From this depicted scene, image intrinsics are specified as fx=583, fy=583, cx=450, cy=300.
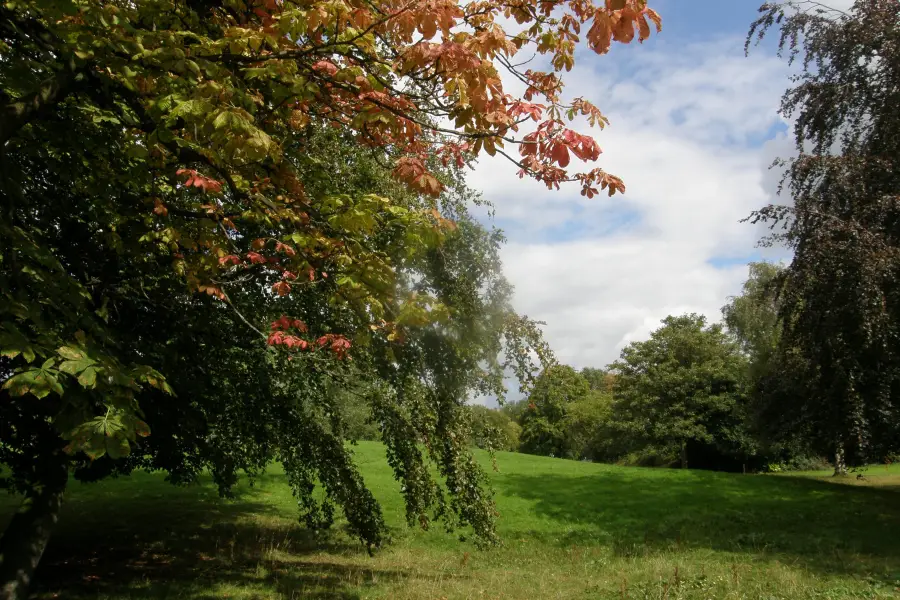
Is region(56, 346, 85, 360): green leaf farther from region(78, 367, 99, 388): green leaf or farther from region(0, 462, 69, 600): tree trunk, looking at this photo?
region(0, 462, 69, 600): tree trunk

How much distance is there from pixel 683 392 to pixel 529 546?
27.4 m

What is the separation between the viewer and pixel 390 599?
913 centimetres

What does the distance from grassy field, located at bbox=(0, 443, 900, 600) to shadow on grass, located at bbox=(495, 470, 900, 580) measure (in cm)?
7

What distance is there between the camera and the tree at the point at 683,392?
38.6m

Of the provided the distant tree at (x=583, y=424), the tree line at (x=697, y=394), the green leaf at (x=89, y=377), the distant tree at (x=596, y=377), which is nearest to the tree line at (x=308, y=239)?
the green leaf at (x=89, y=377)

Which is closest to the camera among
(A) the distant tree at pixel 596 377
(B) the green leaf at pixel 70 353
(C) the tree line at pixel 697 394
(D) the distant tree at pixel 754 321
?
(B) the green leaf at pixel 70 353

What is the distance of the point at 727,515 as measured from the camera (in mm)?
18703

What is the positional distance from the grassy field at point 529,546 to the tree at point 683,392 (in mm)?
14096

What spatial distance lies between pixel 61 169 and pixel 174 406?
15.6 feet

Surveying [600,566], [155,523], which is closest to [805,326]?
[600,566]

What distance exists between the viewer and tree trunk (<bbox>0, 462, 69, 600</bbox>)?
27.7ft

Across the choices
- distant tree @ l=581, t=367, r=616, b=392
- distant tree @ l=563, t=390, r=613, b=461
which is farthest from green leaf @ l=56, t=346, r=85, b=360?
distant tree @ l=581, t=367, r=616, b=392

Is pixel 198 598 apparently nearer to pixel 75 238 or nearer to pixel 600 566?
pixel 75 238

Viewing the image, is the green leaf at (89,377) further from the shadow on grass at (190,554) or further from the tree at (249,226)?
the shadow on grass at (190,554)
